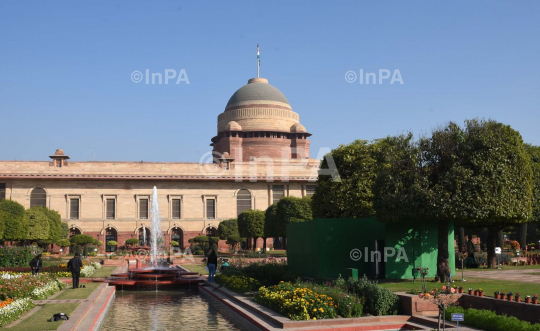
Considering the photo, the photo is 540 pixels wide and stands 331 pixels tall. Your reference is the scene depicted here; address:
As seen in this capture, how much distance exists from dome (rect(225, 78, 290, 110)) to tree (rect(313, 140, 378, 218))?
47.3m

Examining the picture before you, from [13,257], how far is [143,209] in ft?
102

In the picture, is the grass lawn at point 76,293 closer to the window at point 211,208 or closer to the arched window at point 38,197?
the arched window at point 38,197

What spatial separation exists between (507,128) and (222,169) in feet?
145

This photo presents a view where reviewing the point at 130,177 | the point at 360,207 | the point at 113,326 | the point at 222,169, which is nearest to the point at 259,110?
the point at 222,169

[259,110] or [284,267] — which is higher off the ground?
[259,110]

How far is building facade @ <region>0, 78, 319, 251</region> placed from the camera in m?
58.3

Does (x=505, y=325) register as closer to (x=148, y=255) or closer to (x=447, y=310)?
(x=447, y=310)

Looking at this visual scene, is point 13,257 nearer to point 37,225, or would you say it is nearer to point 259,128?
point 37,225

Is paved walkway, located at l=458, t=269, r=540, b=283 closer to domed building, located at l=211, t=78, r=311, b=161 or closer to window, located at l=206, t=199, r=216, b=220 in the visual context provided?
window, located at l=206, t=199, r=216, b=220

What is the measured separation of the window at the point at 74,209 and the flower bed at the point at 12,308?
45.3 metres

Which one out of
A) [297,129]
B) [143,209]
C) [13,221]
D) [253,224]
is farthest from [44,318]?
[297,129]

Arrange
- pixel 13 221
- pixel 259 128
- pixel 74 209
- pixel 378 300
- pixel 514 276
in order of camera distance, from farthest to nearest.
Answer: pixel 259 128 → pixel 74 209 → pixel 13 221 → pixel 514 276 → pixel 378 300

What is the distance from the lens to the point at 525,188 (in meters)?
19.7

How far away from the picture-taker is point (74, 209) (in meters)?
59.1
